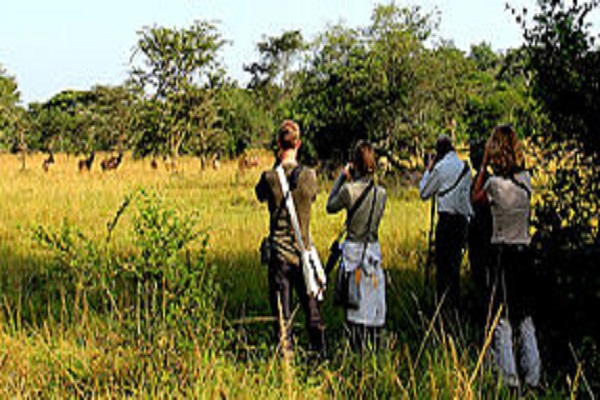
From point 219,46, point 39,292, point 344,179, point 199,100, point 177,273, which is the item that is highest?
point 219,46

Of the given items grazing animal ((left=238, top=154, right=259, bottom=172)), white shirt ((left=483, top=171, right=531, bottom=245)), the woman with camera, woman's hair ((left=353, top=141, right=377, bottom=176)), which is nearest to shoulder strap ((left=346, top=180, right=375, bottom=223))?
the woman with camera

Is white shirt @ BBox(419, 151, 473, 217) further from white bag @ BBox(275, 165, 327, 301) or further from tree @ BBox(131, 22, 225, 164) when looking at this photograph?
tree @ BBox(131, 22, 225, 164)

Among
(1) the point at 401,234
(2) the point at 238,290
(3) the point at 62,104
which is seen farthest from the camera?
(3) the point at 62,104

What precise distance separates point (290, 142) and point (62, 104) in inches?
3054

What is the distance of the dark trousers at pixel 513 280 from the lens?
16.0 ft

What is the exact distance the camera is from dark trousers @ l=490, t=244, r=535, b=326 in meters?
4.88

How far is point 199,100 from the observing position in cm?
2667

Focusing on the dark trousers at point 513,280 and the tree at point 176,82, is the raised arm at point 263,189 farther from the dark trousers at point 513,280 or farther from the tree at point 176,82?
the tree at point 176,82

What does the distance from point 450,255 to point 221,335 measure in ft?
10.4

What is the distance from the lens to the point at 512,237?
493cm

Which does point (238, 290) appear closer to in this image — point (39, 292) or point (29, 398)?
point (39, 292)

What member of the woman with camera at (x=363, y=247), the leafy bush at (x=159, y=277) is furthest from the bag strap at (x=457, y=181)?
the leafy bush at (x=159, y=277)

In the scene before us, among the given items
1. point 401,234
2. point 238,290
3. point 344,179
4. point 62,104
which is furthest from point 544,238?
point 62,104

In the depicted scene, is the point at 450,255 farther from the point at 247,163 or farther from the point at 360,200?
the point at 247,163
